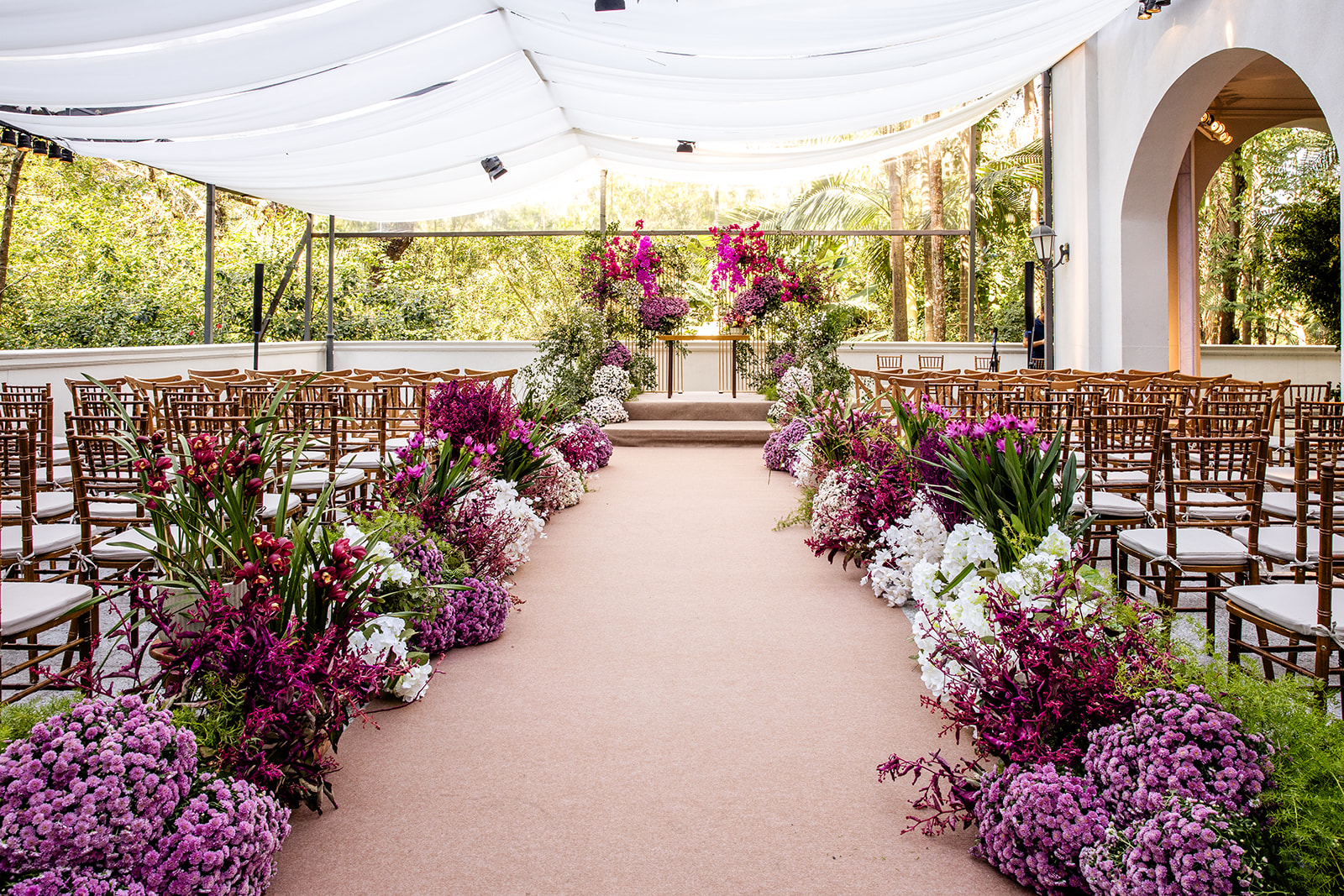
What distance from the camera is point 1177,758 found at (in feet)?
5.83

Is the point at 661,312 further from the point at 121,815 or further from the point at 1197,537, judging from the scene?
the point at 121,815

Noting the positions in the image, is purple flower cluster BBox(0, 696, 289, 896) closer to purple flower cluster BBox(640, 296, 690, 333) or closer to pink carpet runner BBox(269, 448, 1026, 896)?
pink carpet runner BBox(269, 448, 1026, 896)

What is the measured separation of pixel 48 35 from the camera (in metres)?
4.67

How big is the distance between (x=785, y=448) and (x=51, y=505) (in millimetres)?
5631

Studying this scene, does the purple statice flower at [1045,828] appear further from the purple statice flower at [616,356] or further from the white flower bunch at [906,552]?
the purple statice flower at [616,356]

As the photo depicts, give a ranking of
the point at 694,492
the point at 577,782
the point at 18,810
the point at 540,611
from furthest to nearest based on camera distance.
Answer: the point at 694,492, the point at 540,611, the point at 577,782, the point at 18,810

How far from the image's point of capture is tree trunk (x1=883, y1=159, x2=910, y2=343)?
15406 millimetres

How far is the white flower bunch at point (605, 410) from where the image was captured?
10406mm

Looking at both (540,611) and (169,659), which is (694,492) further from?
(169,659)

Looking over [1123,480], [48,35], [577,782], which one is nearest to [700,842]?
[577,782]

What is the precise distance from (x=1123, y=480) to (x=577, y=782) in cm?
323

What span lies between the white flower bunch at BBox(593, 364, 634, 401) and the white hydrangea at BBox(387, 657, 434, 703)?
26.5 ft

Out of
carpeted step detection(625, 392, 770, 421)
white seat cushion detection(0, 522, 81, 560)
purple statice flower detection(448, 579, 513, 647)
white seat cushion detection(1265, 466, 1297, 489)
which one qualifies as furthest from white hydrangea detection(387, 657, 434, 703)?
carpeted step detection(625, 392, 770, 421)

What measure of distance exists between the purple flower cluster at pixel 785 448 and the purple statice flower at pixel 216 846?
20.6 ft
